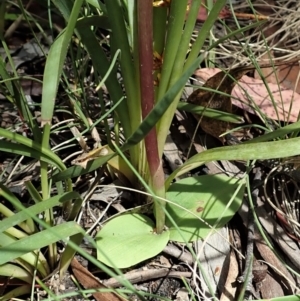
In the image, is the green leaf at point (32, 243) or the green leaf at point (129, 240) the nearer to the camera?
the green leaf at point (32, 243)

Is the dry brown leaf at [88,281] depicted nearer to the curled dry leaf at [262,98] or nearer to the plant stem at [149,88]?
the plant stem at [149,88]

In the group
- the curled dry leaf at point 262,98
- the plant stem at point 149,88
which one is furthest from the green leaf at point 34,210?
the curled dry leaf at point 262,98

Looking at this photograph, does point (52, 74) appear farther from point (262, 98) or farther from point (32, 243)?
point (262, 98)

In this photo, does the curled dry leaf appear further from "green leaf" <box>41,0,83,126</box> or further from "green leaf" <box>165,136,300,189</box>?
"green leaf" <box>41,0,83,126</box>

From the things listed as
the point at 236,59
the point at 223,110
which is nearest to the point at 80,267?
the point at 223,110

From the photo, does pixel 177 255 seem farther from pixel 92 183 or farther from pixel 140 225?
pixel 92 183

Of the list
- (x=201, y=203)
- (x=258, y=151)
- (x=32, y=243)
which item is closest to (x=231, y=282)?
(x=201, y=203)

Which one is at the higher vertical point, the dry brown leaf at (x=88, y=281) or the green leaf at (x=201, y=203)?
the green leaf at (x=201, y=203)
